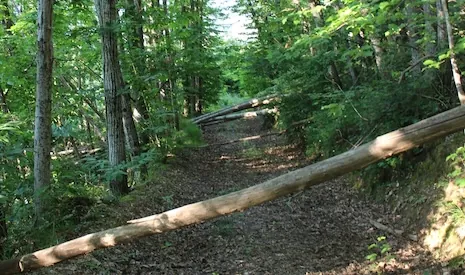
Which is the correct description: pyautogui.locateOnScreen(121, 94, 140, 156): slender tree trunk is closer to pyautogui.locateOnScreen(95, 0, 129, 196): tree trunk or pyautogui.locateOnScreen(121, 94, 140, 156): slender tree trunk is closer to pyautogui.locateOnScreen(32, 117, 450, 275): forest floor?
pyautogui.locateOnScreen(32, 117, 450, 275): forest floor

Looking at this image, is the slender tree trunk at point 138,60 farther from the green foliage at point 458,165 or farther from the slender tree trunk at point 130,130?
the green foliage at point 458,165

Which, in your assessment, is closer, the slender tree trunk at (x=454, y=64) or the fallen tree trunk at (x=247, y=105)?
the slender tree trunk at (x=454, y=64)

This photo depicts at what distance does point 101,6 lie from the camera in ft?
26.2

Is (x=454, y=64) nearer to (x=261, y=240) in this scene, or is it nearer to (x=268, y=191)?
(x=268, y=191)

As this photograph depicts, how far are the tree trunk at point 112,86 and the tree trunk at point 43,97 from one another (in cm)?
149

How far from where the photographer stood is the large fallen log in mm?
4305

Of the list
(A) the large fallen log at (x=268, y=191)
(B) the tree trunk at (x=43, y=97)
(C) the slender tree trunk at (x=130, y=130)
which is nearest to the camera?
(A) the large fallen log at (x=268, y=191)

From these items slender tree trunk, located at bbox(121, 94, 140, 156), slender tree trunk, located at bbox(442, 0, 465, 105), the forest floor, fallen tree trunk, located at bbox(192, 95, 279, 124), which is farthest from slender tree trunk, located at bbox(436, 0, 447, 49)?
slender tree trunk, located at bbox(121, 94, 140, 156)

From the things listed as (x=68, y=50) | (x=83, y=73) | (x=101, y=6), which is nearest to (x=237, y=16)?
(x=83, y=73)

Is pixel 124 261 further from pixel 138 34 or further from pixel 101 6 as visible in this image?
pixel 138 34

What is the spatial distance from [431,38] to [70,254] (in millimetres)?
6544

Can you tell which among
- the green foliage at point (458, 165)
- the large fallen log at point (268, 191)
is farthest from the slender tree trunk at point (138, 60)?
the green foliage at point (458, 165)

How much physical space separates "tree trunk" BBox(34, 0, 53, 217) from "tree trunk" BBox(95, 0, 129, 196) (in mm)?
1488

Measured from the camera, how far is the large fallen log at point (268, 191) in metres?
4.30
